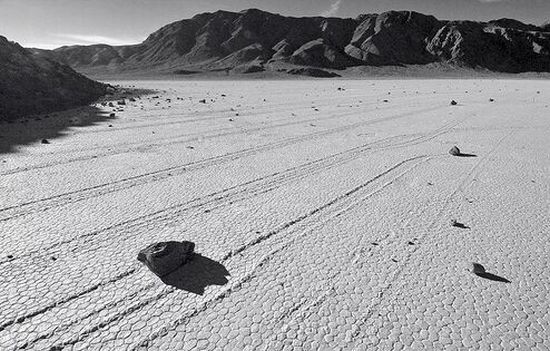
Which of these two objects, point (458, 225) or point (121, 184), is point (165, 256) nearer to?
point (121, 184)

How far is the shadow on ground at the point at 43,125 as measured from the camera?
11.6 m

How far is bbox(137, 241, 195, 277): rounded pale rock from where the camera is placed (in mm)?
4648

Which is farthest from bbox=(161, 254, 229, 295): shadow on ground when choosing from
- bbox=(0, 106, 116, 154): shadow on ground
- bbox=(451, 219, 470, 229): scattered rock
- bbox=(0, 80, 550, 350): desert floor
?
bbox=(0, 106, 116, 154): shadow on ground

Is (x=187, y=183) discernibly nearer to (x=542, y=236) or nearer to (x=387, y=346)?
(x=387, y=346)

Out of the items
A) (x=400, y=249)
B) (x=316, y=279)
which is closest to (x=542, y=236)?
(x=400, y=249)

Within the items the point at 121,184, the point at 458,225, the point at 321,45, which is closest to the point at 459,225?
the point at 458,225

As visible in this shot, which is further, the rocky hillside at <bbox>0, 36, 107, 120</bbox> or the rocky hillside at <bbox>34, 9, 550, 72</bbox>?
the rocky hillside at <bbox>34, 9, 550, 72</bbox>

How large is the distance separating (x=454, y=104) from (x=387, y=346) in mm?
21388

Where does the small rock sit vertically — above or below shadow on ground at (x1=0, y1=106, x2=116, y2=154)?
below

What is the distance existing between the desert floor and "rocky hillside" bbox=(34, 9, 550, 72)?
288ft

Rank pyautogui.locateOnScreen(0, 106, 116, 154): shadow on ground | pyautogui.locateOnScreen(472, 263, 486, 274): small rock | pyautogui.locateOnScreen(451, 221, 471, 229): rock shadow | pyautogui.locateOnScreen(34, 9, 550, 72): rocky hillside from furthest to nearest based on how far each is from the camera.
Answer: pyautogui.locateOnScreen(34, 9, 550, 72): rocky hillside
pyautogui.locateOnScreen(0, 106, 116, 154): shadow on ground
pyautogui.locateOnScreen(451, 221, 471, 229): rock shadow
pyautogui.locateOnScreen(472, 263, 486, 274): small rock

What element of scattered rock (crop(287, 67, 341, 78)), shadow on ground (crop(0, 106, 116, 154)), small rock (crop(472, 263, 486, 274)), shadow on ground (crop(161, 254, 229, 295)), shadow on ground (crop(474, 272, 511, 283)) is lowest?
scattered rock (crop(287, 67, 341, 78))

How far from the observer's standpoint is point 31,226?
5.83 m

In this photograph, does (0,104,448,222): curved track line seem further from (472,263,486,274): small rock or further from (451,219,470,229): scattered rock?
(472,263,486,274): small rock
